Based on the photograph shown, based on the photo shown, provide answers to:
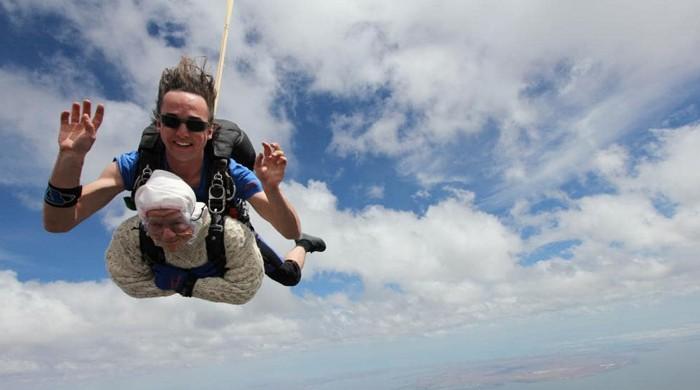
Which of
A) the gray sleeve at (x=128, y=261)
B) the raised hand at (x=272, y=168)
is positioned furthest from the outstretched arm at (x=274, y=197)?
the gray sleeve at (x=128, y=261)

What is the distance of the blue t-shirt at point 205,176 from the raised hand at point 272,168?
1.64ft

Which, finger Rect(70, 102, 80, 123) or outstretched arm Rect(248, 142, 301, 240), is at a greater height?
finger Rect(70, 102, 80, 123)

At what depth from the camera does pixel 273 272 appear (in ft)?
17.2

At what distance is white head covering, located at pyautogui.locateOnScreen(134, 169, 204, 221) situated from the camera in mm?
2881

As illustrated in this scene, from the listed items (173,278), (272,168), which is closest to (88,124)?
(272,168)

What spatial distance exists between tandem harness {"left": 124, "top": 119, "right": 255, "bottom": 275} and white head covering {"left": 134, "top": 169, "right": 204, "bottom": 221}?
36 centimetres

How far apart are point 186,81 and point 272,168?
1.06 meters

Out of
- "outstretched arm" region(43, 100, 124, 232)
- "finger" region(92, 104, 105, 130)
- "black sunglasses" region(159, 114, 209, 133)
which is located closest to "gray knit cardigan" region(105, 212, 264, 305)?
"outstretched arm" region(43, 100, 124, 232)

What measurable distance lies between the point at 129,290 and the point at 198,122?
5.68 feet

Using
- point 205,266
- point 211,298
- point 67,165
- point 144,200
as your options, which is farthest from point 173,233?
point 211,298

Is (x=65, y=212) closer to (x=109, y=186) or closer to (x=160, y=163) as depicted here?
(x=109, y=186)

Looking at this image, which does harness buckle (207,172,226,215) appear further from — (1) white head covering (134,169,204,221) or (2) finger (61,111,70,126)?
(2) finger (61,111,70,126)

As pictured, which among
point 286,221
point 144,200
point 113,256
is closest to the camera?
point 144,200

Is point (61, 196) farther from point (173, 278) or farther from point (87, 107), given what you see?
point (173, 278)
